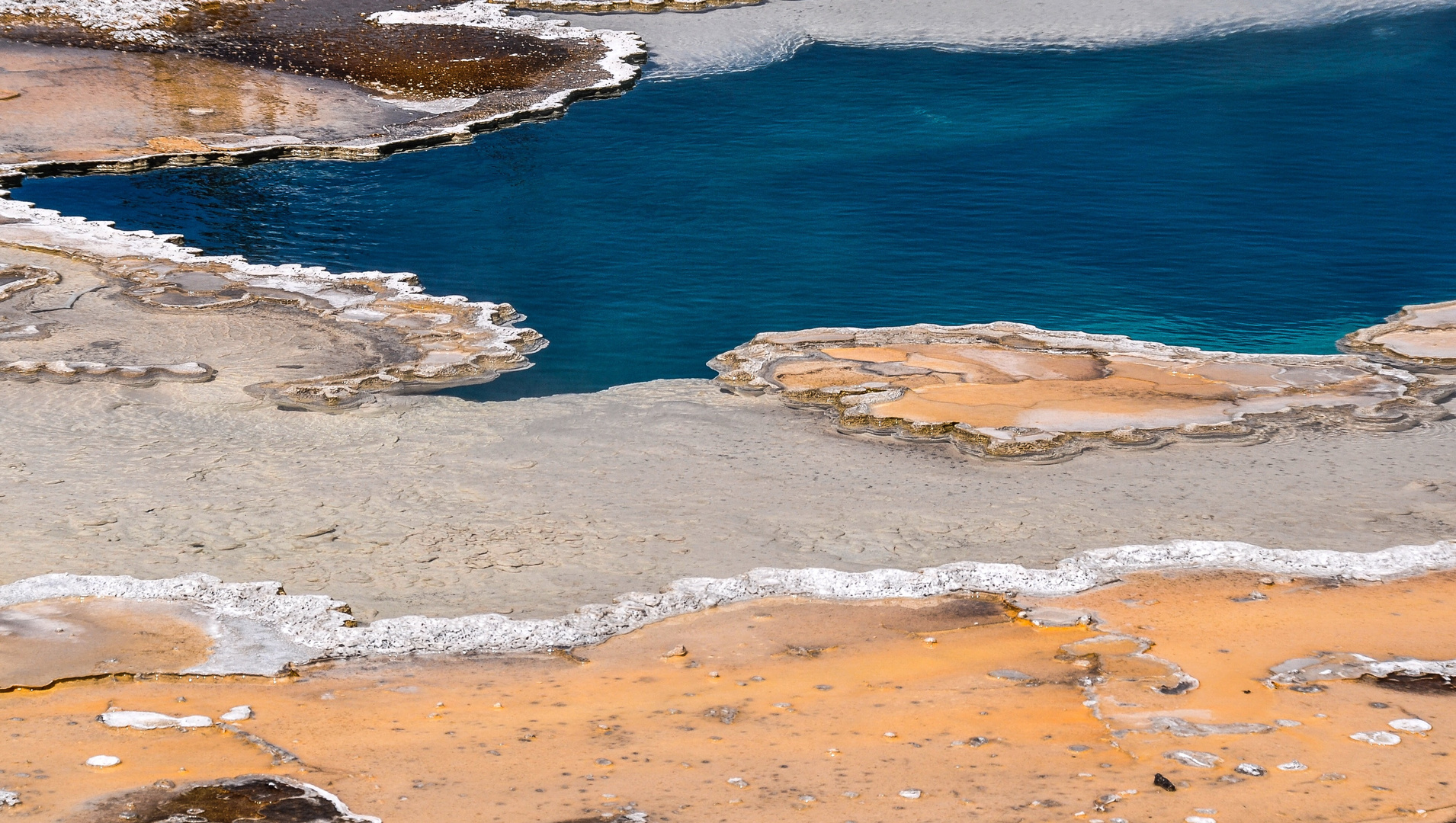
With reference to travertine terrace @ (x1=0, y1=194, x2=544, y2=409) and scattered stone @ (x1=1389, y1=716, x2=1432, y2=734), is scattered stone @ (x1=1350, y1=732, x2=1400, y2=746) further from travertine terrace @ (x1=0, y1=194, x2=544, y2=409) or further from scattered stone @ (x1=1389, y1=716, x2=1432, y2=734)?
travertine terrace @ (x1=0, y1=194, x2=544, y2=409)

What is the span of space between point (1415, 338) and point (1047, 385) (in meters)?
4.12

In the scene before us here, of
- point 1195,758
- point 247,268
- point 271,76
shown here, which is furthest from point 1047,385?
point 271,76

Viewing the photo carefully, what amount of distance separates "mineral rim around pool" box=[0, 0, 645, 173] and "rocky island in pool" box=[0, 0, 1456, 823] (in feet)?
16.5

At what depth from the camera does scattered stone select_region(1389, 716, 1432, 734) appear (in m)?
5.39

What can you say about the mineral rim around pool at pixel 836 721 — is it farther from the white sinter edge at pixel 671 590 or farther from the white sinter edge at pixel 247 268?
the white sinter edge at pixel 247 268

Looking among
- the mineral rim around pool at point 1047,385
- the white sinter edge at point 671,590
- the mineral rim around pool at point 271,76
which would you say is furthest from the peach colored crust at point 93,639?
the mineral rim around pool at point 271,76

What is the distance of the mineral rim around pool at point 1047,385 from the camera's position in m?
9.91

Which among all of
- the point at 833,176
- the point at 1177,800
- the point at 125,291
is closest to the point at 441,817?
the point at 1177,800

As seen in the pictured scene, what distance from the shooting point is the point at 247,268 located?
549 inches

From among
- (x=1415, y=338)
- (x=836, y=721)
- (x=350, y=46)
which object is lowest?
(x=836, y=721)

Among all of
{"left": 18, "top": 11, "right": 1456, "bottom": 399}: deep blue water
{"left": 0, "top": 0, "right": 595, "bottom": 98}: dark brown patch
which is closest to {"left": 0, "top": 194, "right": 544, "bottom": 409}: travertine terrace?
{"left": 18, "top": 11, "right": 1456, "bottom": 399}: deep blue water

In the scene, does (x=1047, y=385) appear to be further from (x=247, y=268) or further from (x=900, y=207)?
(x=247, y=268)

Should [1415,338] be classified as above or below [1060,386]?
above

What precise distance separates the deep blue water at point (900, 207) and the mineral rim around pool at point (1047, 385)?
91 centimetres
